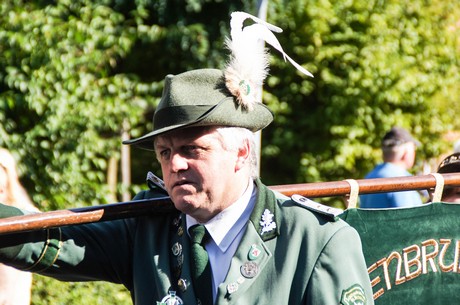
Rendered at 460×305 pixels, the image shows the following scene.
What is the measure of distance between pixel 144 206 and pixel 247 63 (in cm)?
57

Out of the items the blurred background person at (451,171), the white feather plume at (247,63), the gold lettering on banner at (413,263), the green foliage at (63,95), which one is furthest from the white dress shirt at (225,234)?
the green foliage at (63,95)

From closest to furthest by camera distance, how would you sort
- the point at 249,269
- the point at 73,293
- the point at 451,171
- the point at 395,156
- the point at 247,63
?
the point at 249,269
the point at 247,63
the point at 451,171
the point at 73,293
the point at 395,156

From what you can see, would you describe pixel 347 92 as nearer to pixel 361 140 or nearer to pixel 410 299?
pixel 361 140

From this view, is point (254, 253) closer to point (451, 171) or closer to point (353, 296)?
point (353, 296)

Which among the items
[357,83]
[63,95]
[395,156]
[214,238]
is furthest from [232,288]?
[357,83]

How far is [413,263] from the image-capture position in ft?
12.1

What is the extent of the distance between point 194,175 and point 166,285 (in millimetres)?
381

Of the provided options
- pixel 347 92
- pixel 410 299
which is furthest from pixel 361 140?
pixel 410 299

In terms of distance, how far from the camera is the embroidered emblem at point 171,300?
3008mm

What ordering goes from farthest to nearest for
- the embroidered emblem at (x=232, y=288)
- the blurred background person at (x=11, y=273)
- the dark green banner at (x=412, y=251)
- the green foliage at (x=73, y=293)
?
the green foliage at (x=73, y=293)
the blurred background person at (x=11, y=273)
the dark green banner at (x=412, y=251)
the embroidered emblem at (x=232, y=288)

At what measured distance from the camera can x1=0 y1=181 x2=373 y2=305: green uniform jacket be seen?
2.89 m

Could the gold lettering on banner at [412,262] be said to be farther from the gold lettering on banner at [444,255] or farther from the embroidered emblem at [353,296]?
the embroidered emblem at [353,296]

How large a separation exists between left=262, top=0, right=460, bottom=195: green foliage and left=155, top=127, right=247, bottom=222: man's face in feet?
22.0

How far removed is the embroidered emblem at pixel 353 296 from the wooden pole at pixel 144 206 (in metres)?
0.60
